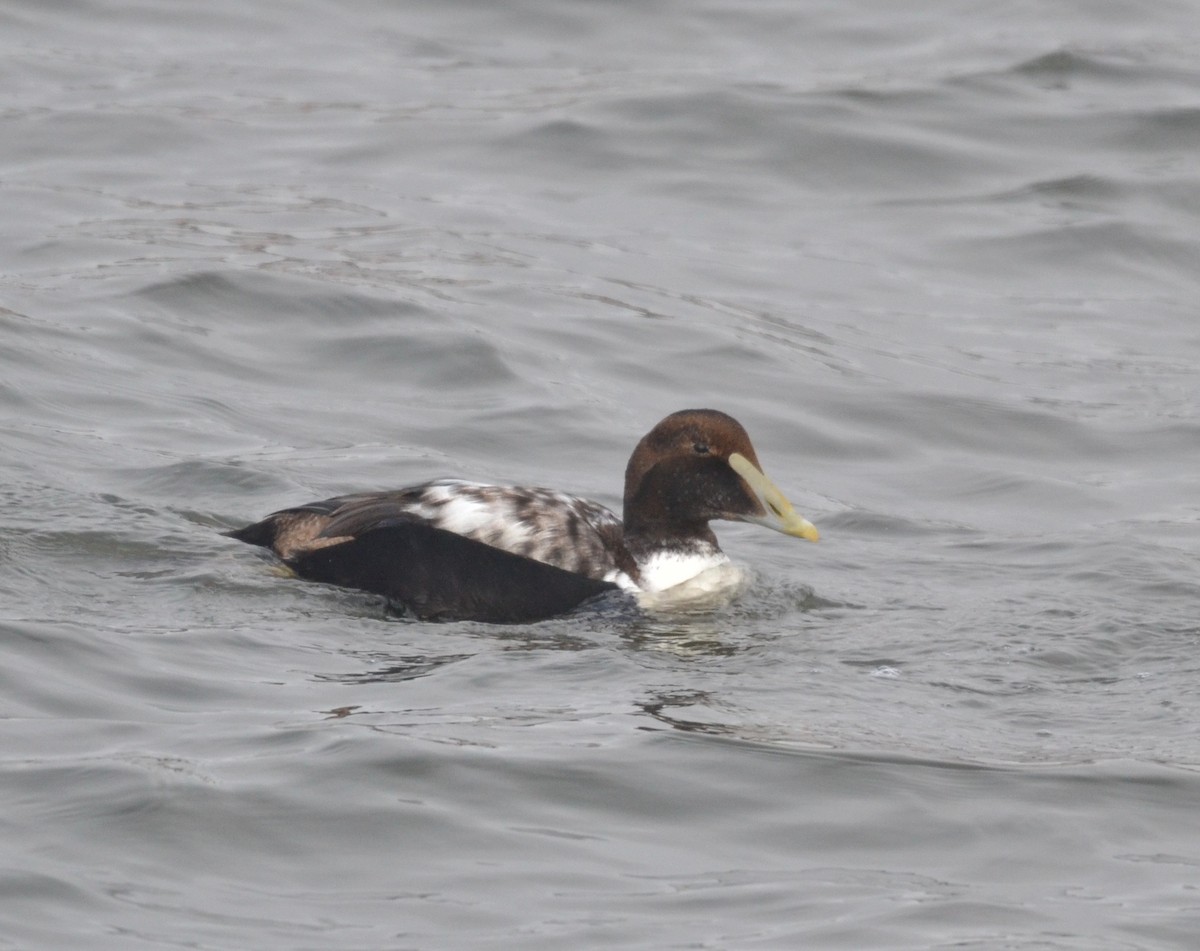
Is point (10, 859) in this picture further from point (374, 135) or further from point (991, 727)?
point (374, 135)

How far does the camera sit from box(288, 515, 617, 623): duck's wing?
28.8 ft

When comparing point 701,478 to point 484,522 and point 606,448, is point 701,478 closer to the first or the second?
point 484,522

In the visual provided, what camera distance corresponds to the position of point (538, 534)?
8.96 meters

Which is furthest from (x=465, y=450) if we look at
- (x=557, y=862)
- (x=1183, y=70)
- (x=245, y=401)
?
(x=1183, y=70)

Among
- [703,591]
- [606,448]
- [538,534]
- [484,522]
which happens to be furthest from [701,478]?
[606,448]

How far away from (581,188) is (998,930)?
12.0 m

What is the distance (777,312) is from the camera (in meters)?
14.9

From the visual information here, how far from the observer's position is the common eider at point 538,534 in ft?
28.8

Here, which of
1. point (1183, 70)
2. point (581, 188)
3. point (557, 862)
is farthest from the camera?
point (1183, 70)

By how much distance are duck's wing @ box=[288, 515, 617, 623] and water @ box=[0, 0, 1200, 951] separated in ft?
0.41

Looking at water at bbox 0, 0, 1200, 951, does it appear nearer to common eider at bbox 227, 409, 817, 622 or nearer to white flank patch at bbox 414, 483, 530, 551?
common eider at bbox 227, 409, 817, 622

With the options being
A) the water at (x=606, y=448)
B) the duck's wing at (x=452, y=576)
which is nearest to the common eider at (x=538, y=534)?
the duck's wing at (x=452, y=576)

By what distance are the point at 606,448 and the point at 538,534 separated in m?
3.34

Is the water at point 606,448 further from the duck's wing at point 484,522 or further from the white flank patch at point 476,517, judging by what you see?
the white flank patch at point 476,517
